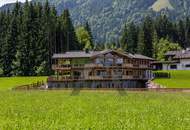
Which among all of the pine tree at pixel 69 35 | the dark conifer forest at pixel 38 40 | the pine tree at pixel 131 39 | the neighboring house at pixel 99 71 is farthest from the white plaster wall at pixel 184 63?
the pine tree at pixel 69 35

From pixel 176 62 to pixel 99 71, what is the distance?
127 feet

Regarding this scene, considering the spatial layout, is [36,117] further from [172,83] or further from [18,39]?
[18,39]

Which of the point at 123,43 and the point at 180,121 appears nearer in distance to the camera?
the point at 180,121

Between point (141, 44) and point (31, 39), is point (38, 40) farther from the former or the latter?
point (141, 44)

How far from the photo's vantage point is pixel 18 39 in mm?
123438

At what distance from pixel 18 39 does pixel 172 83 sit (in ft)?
161

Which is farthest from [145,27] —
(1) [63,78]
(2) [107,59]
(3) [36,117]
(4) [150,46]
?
(3) [36,117]

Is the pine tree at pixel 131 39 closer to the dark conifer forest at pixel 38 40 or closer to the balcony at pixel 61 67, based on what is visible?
the dark conifer forest at pixel 38 40

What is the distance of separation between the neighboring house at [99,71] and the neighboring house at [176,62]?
902 inches

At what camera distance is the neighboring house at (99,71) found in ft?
307

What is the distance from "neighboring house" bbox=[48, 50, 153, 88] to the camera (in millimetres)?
93688

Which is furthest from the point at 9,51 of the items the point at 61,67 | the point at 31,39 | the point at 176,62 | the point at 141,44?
the point at 176,62

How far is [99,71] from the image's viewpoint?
3878 inches

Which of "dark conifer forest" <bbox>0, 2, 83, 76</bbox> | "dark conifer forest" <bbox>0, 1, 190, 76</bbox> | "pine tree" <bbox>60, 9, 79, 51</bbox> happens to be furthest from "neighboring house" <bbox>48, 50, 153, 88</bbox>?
"pine tree" <bbox>60, 9, 79, 51</bbox>
